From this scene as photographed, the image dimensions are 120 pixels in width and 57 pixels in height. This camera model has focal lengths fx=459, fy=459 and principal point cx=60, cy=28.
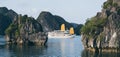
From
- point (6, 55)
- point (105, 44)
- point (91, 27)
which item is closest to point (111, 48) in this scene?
point (105, 44)

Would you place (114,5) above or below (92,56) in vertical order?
above

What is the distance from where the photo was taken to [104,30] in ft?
607

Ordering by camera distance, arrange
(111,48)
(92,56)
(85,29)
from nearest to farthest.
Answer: (92,56), (111,48), (85,29)

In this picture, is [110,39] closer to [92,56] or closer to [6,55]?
[92,56]

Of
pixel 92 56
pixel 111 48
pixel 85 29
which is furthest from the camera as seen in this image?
pixel 85 29

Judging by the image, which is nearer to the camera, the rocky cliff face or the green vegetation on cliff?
the rocky cliff face

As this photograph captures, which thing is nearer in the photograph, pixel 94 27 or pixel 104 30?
pixel 104 30

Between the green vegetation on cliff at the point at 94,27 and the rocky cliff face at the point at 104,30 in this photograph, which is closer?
the rocky cliff face at the point at 104,30

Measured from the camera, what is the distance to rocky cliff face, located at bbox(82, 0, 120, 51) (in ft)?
589

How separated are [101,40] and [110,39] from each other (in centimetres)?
389

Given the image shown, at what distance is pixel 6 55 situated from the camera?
16525 centimetres

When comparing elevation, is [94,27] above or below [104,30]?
above

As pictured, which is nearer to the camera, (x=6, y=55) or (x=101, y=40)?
(x=6, y=55)

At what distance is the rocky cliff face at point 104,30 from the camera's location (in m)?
180
